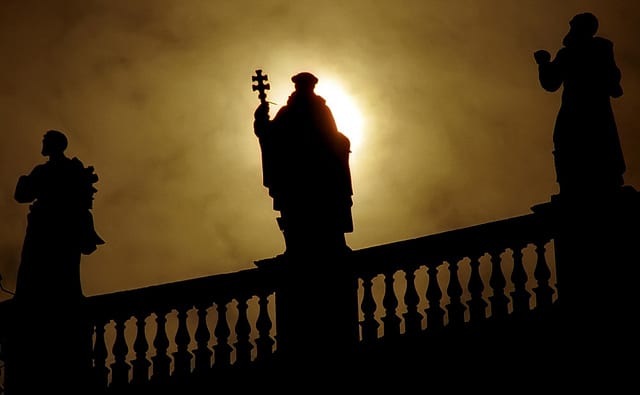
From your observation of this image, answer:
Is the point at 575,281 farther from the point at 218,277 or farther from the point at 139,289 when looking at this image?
the point at 139,289

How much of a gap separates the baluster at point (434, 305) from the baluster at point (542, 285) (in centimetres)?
108

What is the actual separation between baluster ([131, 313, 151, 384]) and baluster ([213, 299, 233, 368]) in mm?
976

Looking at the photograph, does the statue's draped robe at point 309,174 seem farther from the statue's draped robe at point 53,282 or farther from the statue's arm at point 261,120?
the statue's draped robe at point 53,282

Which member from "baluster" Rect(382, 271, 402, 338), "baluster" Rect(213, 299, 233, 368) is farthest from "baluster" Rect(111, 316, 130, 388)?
"baluster" Rect(382, 271, 402, 338)

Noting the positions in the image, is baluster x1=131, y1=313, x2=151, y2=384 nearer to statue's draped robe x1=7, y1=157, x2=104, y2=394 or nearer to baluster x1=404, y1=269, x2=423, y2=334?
statue's draped robe x1=7, y1=157, x2=104, y2=394

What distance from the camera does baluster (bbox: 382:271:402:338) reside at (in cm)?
1434

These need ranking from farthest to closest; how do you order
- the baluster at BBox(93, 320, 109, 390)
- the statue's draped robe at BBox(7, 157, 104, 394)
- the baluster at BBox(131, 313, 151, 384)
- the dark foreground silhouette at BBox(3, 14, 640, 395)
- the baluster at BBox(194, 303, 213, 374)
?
1. the statue's draped robe at BBox(7, 157, 104, 394)
2. the baluster at BBox(93, 320, 109, 390)
3. the baluster at BBox(131, 313, 151, 384)
4. the baluster at BBox(194, 303, 213, 374)
5. the dark foreground silhouette at BBox(3, 14, 640, 395)

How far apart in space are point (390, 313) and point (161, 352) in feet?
9.97

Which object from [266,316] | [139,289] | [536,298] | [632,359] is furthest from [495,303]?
[139,289]

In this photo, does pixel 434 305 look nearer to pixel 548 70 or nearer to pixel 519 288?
Answer: pixel 519 288

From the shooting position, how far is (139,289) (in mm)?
16016

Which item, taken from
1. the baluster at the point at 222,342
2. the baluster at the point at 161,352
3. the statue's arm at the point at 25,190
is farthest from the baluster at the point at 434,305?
the statue's arm at the point at 25,190

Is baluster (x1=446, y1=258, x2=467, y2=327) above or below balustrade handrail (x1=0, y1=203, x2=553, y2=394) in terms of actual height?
below

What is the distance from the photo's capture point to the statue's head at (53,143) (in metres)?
17.0
